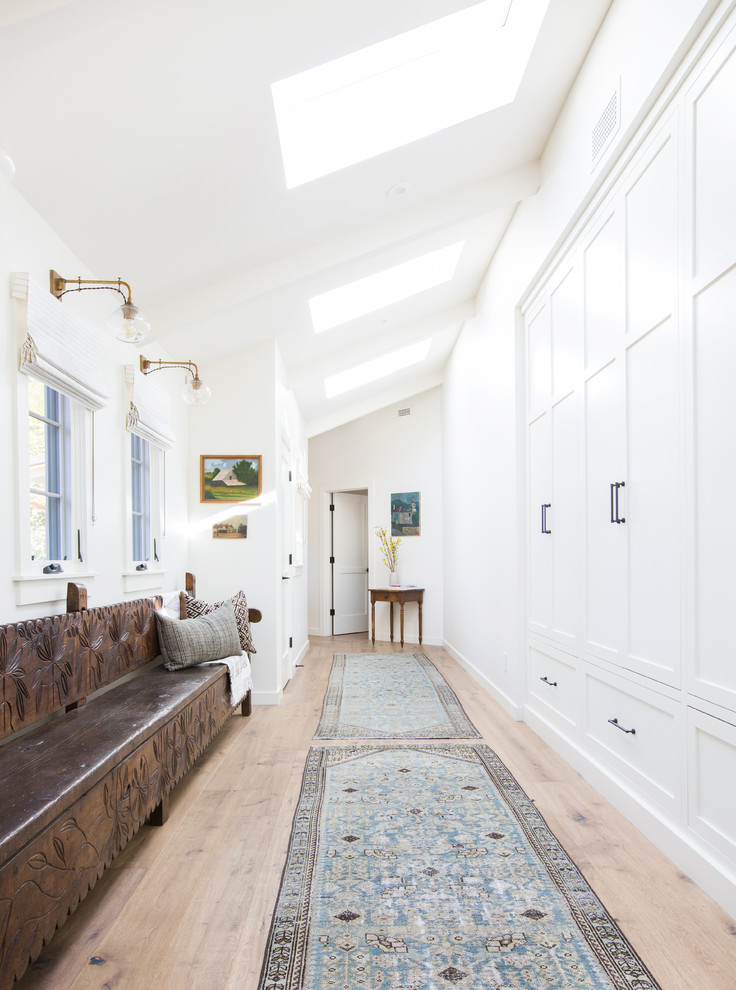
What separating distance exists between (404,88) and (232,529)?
9.83ft

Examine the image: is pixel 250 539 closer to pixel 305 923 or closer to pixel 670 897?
pixel 305 923

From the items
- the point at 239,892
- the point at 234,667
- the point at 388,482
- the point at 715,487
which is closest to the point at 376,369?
the point at 388,482

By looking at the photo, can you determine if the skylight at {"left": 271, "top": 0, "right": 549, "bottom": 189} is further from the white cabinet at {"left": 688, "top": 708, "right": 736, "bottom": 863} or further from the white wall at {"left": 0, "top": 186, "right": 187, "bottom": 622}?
the white cabinet at {"left": 688, "top": 708, "right": 736, "bottom": 863}

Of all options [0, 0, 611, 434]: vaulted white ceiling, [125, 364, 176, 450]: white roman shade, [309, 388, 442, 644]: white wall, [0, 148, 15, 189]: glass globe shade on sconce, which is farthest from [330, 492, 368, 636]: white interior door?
[0, 148, 15, 189]: glass globe shade on sconce

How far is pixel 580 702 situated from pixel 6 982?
253 cm

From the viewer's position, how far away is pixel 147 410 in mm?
3617

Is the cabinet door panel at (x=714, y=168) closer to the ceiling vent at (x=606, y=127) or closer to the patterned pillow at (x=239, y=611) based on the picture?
the ceiling vent at (x=606, y=127)

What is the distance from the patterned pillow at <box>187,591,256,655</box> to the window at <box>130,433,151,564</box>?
1.71 ft

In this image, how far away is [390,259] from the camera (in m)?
4.19

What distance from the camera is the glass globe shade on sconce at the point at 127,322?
2.43 metres

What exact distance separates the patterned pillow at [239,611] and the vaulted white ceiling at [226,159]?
1.71 m

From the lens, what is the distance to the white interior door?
881 cm

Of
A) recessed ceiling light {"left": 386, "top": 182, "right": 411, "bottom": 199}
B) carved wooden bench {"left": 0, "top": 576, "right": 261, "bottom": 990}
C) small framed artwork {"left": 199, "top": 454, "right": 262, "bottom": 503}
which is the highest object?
recessed ceiling light {"left": 386, "top": 182, "right": 411, "bottom": 199}

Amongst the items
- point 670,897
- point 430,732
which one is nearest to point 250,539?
point 430,732
